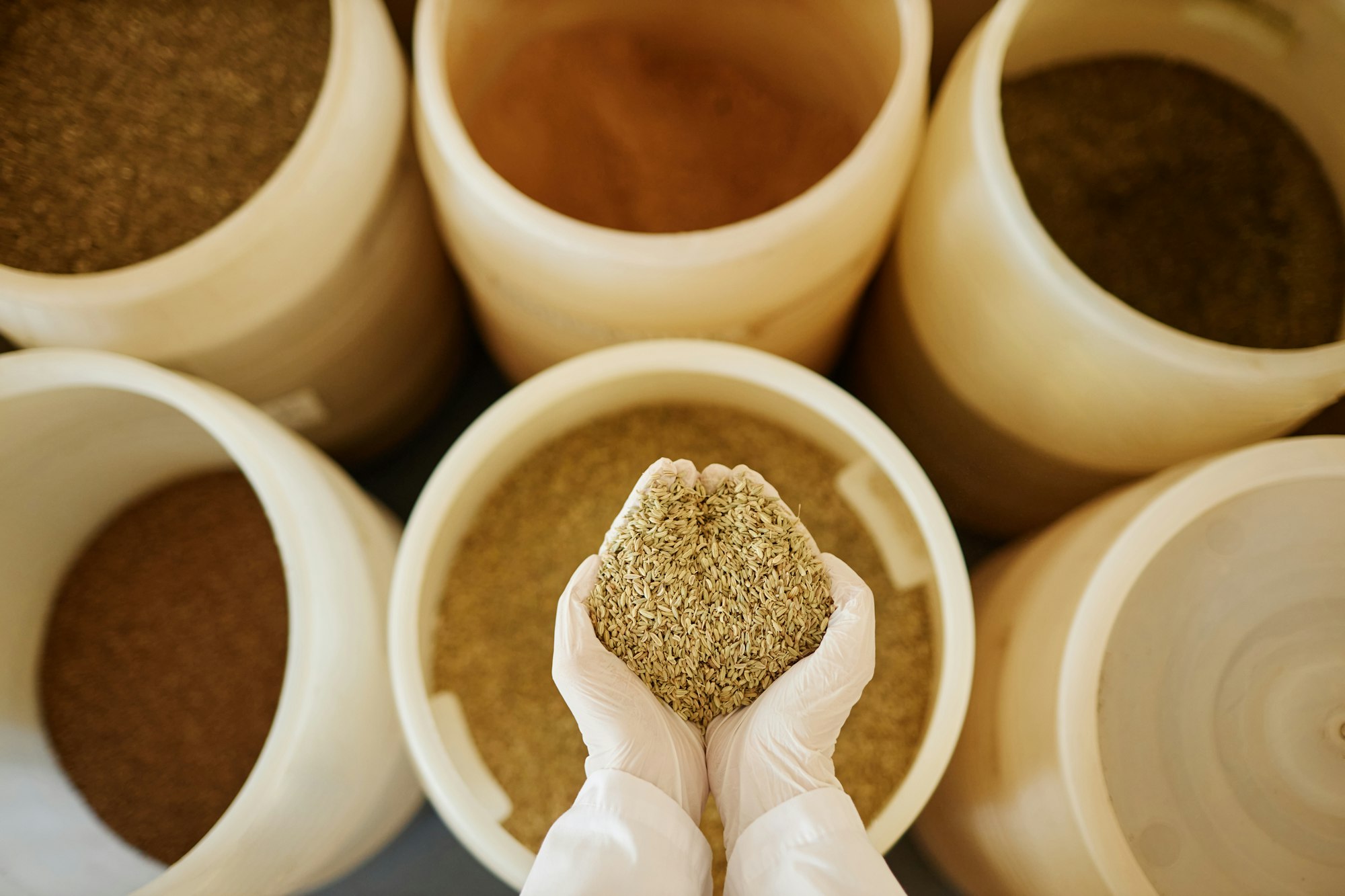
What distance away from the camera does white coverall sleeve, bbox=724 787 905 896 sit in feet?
1.84

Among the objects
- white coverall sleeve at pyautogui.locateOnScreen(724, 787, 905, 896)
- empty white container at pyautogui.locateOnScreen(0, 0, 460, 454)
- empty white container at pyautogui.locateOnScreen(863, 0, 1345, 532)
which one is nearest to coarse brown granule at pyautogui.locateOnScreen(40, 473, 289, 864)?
empty white container at pyautogui.locateOnScreen(0, 0, 460, 454)

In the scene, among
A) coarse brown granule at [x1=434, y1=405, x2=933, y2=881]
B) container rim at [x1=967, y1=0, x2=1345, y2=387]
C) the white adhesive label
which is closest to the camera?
container rim at [x1=967, y1=0, x2=1345, y2=387]

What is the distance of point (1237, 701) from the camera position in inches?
27.4

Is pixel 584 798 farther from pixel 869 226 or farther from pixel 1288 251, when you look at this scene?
pixel 1288 251

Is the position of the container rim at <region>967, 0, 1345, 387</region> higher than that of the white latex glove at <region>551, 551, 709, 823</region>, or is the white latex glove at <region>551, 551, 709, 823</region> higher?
the container rim at <region>967, 0, 1345, 387</region>

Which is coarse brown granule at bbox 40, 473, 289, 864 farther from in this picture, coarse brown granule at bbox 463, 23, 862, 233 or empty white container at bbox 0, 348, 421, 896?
coarse brown granule at bbox 463, 23, 862, 233

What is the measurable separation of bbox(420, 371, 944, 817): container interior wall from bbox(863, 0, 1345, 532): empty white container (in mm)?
156

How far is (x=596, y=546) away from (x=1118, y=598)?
457mm

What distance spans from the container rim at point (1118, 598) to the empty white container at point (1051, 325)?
6 cm

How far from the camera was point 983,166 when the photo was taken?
69 centimetres

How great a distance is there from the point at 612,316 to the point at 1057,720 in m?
0.49

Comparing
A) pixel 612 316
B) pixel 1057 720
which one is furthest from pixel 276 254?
pixel 1057 720

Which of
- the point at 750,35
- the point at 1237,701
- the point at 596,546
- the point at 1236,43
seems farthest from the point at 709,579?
the point at 1236,43

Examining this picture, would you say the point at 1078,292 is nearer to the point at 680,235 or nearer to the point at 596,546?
the point at 680,235
